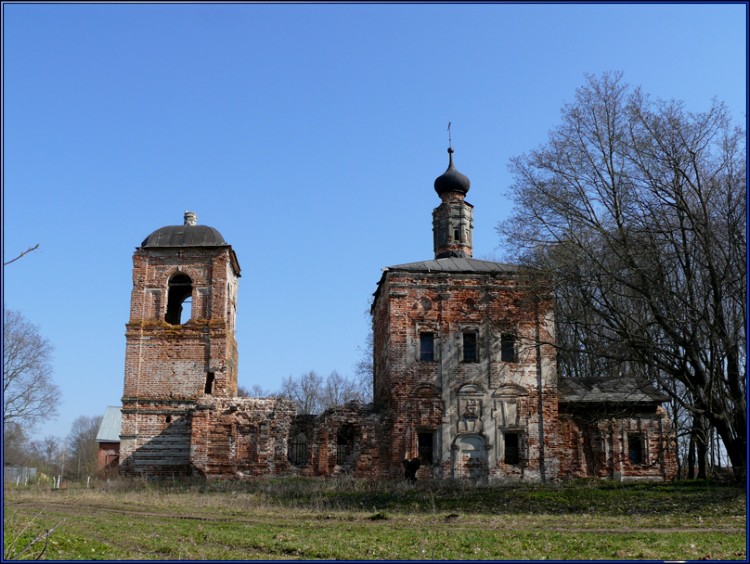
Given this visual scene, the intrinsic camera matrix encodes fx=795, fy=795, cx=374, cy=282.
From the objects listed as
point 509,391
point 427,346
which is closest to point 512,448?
point 509,391

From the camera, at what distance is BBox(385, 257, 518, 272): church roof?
2444cm

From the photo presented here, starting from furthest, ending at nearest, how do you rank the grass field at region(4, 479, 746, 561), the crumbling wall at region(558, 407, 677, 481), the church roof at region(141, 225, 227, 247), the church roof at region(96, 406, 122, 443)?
the church roof at region(96, 406, 122, 443) → the church roof at region(141, 225, 227, 247) → the crumbling wall at region(558, 407, 677, 481) → the grass field at region(4, 479, 746, 561)

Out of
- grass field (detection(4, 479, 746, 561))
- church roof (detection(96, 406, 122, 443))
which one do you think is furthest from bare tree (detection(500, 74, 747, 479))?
church roof (detection(96, 406, 122, 443))

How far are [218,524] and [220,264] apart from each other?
45.7 ft

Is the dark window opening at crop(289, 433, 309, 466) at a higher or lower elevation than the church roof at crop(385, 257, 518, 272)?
lower

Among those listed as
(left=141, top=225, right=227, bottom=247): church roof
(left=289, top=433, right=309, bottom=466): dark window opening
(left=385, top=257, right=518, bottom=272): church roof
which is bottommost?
(left=289, top=433, right=309, bottom=466): dark window opening

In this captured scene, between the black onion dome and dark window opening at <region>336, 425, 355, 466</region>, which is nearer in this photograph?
dark window opening at <region>336, 425, 355, 466</region>

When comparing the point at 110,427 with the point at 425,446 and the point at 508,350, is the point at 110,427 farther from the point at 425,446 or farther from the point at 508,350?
the point at 508,350

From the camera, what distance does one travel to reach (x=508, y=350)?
24.3 metres

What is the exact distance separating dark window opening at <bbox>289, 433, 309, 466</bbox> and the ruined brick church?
31 millimetres

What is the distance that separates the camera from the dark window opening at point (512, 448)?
23.5 meters

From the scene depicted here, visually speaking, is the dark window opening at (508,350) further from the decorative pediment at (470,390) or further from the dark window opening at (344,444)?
the dark window opening at (344,444)

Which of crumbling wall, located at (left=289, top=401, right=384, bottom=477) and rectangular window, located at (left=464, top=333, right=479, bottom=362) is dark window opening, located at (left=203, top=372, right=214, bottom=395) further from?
rectangular window, located at (left=464, top=333, right=479, bottom=362)

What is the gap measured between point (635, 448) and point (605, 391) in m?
1.97
